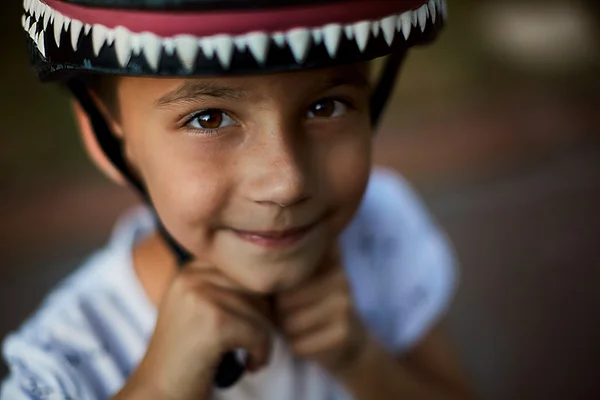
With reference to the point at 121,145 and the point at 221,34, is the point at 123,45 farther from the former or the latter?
the point at 121,145

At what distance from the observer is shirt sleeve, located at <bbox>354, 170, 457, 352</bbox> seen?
3.71 feet

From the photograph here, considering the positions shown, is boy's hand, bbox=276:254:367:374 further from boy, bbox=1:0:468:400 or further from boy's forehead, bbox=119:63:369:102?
boy's forehead, bbox=119:63:369:102

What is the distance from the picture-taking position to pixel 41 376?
2.87ft

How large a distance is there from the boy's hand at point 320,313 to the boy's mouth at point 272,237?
0.43 ft

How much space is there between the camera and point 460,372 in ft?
3.74

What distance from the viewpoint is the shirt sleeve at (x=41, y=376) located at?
2.82ft

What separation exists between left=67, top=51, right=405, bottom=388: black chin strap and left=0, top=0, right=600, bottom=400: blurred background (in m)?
0.91

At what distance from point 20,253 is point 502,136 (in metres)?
1.55

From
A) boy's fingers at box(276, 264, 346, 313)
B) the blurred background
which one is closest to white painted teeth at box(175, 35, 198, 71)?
boy's fingers at box(276, 264, 346, 313)

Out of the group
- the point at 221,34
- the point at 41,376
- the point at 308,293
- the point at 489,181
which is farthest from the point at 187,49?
the point at 489,181

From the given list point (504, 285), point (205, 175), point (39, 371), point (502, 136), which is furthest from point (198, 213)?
point (502, 136)

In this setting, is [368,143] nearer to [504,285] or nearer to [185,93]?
[185,93]

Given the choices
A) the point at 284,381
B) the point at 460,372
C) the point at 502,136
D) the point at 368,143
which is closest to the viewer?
the point at 368,143

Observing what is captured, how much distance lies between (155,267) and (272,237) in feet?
1.02
